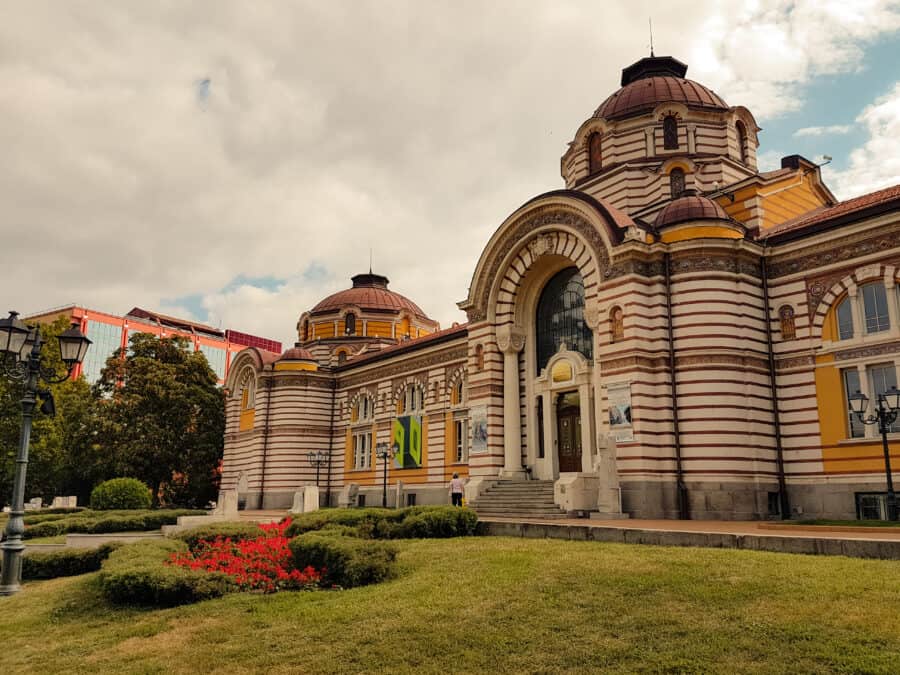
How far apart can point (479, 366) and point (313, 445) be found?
664 inches

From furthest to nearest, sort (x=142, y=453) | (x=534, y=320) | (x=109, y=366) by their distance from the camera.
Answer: (x=109, y=366), (x=142, y=453), (x=534, y=320)

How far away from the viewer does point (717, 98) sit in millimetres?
32781

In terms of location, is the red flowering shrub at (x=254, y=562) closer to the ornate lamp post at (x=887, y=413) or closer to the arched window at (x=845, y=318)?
the ornate lamp post at (x=887, y=413)

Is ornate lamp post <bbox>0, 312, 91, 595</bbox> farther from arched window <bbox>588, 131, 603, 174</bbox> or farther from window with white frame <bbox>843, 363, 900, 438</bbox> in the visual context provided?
arched window <bbox>588, 131, 603, 174</bbox>

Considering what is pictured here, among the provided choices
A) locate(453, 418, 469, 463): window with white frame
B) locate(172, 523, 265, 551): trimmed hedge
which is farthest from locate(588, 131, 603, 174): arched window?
locate(172, 523, 265, 551): trimmed hedge

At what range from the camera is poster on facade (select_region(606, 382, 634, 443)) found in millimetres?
22375

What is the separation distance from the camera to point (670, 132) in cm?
3117

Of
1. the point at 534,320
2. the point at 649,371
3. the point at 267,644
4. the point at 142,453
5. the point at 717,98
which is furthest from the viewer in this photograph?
the point at 142,453

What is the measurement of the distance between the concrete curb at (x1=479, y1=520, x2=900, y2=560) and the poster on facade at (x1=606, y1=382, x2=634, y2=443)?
276 inches

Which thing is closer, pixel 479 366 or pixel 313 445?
pixel 479 366

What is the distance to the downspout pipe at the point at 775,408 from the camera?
864 inches

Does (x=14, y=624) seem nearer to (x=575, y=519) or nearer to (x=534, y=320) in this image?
(x=575, y=519)

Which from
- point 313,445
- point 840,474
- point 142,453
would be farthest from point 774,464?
point 142,453

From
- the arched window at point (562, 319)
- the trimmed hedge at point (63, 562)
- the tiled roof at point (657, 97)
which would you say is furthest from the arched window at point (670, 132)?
the trimmed hedge at point (63, 562)
